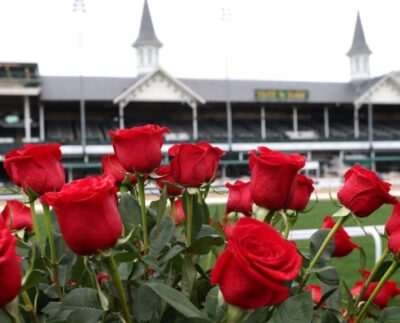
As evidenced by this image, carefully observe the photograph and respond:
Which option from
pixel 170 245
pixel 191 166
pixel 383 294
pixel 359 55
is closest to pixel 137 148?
pixel 191 166

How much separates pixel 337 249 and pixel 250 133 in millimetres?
32408

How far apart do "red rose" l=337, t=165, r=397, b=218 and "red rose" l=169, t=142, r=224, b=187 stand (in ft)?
0.97

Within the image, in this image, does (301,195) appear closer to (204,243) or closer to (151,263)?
(204,243)

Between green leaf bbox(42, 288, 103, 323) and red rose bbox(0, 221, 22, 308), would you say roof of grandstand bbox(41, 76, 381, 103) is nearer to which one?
green leaf bbox(42, 288, 103, 323)

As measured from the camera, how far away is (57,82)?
106 ft

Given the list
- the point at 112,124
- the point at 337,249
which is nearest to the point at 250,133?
the point at 112,124

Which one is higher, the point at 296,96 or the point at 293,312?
the point at 296,96

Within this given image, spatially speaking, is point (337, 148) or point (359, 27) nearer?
point (337, 148)

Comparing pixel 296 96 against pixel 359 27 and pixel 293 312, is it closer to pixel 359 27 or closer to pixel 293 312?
pixel 359 27

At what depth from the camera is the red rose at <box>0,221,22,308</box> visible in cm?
69

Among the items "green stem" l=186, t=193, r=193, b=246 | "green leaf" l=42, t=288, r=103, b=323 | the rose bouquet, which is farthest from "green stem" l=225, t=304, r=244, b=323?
"green stem" l=186, t=193, r=193, b=246

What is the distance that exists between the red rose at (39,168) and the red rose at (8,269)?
1.21 ft

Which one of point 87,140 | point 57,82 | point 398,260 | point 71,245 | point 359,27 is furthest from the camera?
point 359,27

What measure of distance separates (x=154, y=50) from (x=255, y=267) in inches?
1579
